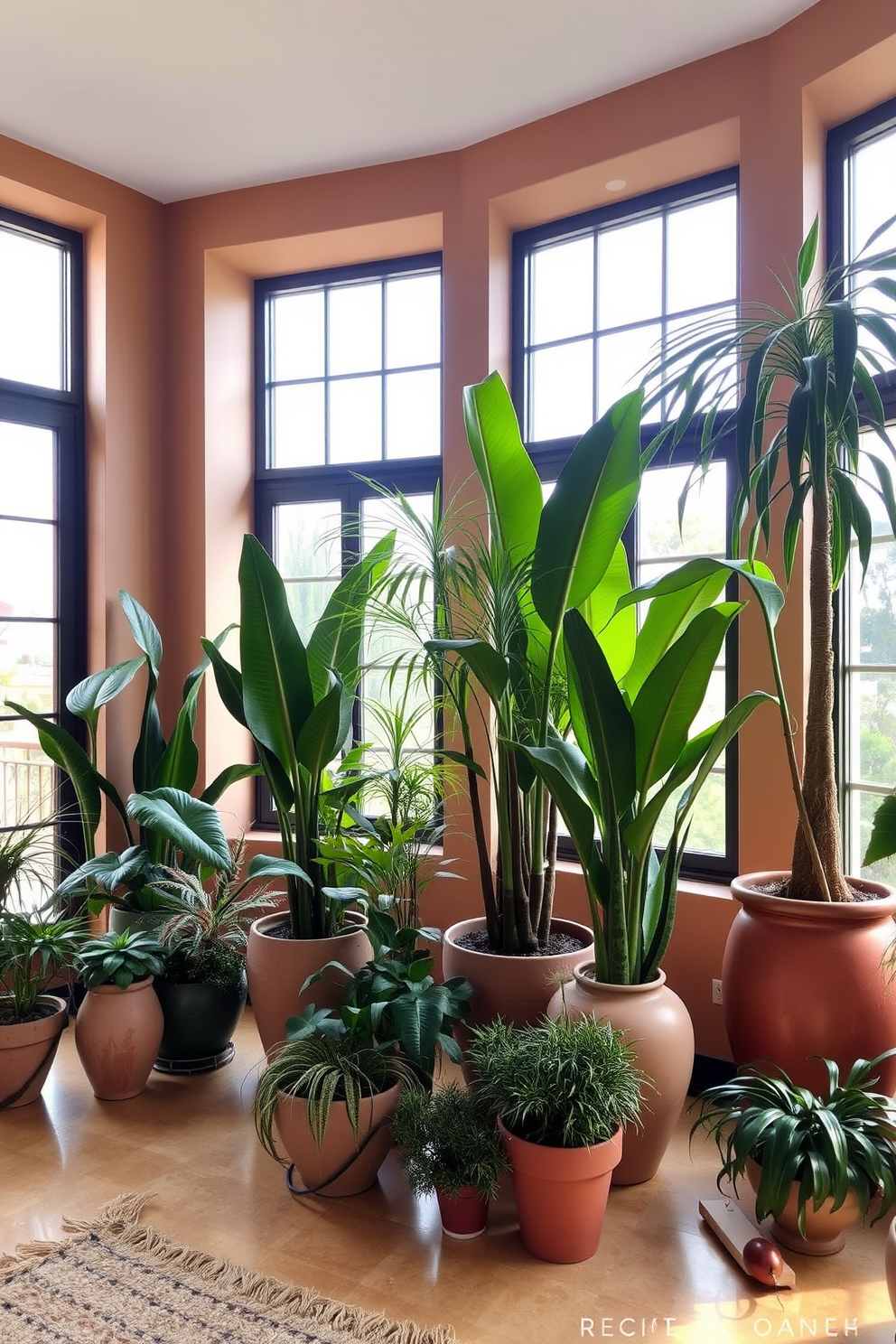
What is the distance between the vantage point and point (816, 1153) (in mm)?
1926

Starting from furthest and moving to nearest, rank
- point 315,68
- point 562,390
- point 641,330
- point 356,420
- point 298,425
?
point 298,425 < point 356,420 < point 562,390 < point 641,330 < point 315,68

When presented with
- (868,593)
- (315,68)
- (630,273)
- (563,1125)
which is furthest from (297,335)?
(563,1125)

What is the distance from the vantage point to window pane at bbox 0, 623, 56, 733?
3496 mm

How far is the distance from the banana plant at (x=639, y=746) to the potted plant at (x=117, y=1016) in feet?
4.38

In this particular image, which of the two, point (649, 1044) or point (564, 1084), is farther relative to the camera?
point (649, 1044)

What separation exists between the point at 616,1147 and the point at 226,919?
4.65ft

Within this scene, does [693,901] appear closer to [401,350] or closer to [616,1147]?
[616,1147]

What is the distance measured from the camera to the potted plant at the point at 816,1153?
6.26 feet

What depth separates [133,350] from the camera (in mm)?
3725

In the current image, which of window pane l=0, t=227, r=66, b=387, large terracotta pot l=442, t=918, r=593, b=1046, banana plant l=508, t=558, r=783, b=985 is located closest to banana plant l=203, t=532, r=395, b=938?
large terracotta pot l=442, t=918, r=593, b=1046

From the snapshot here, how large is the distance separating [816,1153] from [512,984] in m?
0.81

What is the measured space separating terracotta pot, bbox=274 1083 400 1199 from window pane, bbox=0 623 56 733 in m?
1.94

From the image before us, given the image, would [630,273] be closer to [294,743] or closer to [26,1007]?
[294,743]

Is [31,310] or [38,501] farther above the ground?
[31,310]
